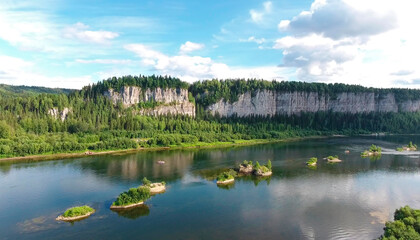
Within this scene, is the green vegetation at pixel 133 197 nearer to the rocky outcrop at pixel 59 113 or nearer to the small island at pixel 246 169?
the small island at pixel 246 169

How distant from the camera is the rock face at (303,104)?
154m

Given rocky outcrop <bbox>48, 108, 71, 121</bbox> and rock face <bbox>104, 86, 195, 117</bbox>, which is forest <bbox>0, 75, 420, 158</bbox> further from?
rock face <bbox>104, 86, 195, 117</bbox>

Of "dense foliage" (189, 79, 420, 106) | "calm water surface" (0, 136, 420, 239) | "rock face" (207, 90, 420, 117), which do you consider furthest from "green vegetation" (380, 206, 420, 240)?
"dense foliage" (189, 79, 420, 106)

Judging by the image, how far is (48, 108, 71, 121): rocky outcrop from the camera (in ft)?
342

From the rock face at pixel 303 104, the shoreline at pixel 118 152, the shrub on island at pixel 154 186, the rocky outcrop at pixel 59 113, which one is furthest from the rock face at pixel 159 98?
the shrub on island at pixel 154 186

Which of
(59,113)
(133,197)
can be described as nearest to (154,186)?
(133,197)

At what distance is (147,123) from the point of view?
10925 cm

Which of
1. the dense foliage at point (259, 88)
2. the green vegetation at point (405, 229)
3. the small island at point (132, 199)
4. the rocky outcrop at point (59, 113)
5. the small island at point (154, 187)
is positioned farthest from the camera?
the dense foliage at point (259, 88)

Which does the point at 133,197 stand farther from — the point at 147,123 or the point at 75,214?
the point at 147,123

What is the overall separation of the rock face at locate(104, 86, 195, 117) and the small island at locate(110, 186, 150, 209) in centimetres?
9008

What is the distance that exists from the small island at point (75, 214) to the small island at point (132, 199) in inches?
132

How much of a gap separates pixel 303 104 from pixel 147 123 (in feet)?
302

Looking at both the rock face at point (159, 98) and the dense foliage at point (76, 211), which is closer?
the dense foliage at point (76, 211)

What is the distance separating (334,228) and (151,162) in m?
43.9
